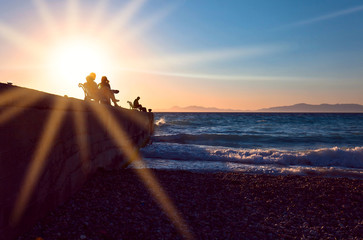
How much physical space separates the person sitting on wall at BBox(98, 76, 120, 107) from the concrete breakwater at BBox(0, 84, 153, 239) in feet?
12.3

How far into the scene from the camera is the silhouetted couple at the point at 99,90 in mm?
8688

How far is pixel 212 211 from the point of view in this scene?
439cm

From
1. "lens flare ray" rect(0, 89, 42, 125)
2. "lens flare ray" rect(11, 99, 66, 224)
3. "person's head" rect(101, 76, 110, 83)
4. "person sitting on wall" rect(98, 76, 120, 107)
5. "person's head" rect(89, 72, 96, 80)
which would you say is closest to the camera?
"lens flare ray" rect(0, 89, 42, 125)

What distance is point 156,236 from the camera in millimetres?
3410

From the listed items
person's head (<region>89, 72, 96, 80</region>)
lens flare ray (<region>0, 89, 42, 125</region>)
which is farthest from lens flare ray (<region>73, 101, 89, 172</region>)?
person's head (<region>89, 72, 96, 80</region>)

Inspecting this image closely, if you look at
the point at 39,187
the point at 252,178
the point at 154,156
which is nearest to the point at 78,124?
the point at 39,187

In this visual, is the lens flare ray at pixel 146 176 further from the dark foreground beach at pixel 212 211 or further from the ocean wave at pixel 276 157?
the ocean wave at pixel 276 157

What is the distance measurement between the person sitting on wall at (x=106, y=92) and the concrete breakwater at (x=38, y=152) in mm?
3764

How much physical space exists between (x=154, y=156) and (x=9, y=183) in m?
8.35

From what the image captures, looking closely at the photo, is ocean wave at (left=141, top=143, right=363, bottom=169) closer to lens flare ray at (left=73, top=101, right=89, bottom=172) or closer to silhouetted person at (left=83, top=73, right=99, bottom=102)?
silhouetted person at (left=83, top=73, right=99, bottom=102)

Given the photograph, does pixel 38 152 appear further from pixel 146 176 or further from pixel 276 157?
pixel 276 157

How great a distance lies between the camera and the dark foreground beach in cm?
351

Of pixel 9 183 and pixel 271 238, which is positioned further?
pixel 271 238

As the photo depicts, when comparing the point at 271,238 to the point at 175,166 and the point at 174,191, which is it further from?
the point at 175,166
